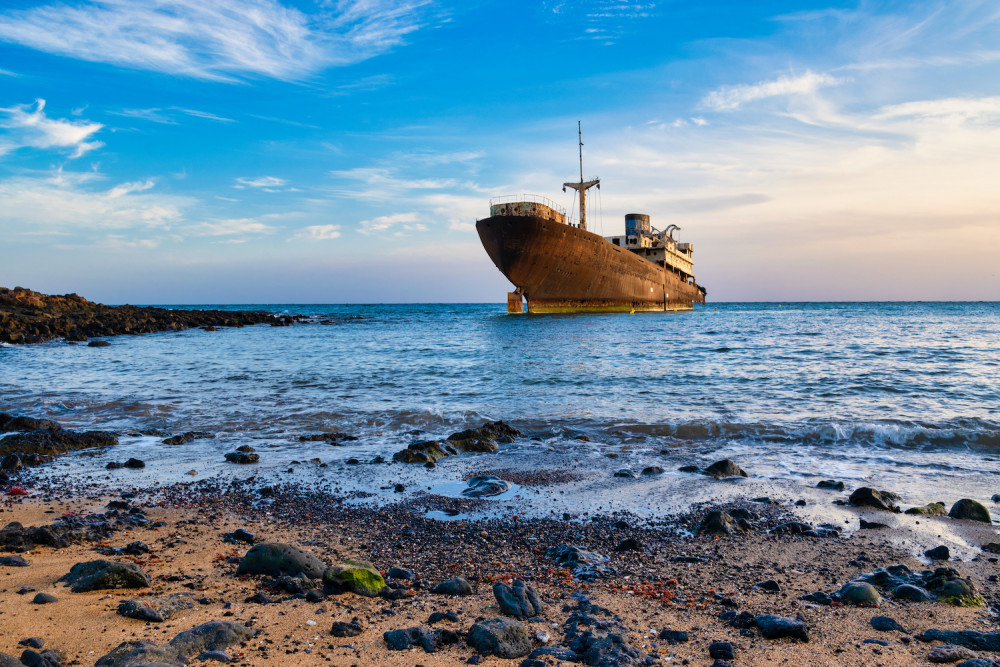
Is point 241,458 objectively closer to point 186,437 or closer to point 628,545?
point 186,437

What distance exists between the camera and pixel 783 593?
344 centimetres

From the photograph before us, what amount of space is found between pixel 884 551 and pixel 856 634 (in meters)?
1.51

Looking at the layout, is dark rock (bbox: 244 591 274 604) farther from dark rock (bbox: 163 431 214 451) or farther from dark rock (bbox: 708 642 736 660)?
dark rock (bbox: 163 431 214 451)

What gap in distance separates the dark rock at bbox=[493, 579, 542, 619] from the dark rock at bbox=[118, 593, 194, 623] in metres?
1.73

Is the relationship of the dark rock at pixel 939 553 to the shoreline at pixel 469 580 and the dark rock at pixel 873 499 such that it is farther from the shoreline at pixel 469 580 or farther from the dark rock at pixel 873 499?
the dark rock at pixel 873 499

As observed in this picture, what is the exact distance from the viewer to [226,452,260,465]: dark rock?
6680 millimetres

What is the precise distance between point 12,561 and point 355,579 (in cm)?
235

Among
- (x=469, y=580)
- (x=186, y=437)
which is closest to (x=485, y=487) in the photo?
(x=469, y=580)

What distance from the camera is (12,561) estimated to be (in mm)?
3600

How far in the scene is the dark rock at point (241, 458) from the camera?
6680mm

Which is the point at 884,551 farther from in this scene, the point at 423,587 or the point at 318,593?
the point at 318,593

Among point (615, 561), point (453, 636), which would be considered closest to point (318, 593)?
point (453, 636)

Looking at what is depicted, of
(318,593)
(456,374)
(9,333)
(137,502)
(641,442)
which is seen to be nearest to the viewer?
(318,593)

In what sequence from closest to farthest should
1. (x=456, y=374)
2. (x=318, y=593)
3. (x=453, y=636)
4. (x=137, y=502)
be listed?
(x=453, y=636)
(x=318, y=593)
(x=137, y=502)
(x=456, y=374)
